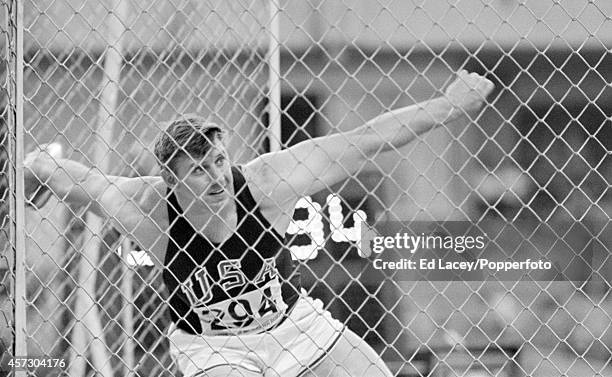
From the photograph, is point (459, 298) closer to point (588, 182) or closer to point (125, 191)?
point (588, 182)

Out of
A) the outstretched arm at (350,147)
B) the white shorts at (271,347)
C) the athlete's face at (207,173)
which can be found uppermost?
the outstretched arm at (350,147)

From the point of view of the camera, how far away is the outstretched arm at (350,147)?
1.54 m

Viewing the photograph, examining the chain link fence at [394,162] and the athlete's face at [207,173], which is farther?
the chain link fence at [394,162]

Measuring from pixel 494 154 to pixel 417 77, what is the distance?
0.82 feet

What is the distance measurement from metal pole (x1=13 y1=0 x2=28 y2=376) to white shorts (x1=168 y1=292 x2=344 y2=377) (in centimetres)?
34

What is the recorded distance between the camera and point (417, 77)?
198 cm

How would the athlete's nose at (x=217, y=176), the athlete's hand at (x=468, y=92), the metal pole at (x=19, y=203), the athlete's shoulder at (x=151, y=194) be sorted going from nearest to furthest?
the metal pole at (x=19, y=203), the athlete's hand at (x=468, y=92), the athlete's nose at (x=217, y=176), the athlete's shoulder at (x=151, y=194)

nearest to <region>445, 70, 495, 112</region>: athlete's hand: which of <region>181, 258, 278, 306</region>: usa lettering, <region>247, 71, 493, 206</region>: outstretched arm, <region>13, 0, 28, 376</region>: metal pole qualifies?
<region>247, 71, 493, 206</region>: outstretched arm

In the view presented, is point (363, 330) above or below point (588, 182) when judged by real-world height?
below

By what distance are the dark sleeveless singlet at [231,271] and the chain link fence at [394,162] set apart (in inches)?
7.3

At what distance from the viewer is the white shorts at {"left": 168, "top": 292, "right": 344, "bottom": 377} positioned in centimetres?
173

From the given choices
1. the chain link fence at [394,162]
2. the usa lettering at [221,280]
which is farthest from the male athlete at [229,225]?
the chain link fence at [394,162]

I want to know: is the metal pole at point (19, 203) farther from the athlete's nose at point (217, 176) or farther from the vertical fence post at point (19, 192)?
the athlete's nose at point (217, 176)

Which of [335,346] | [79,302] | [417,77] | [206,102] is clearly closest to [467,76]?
[417,77]
